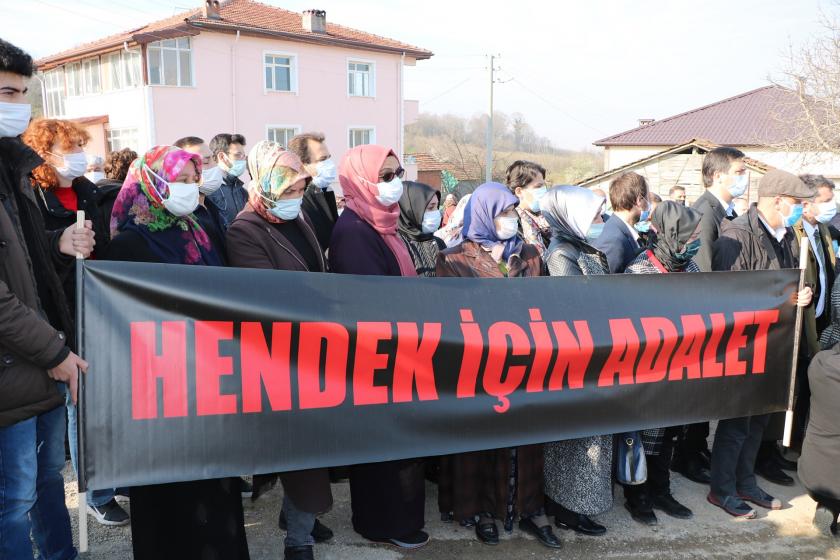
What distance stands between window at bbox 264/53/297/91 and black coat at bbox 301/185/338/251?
2313cm

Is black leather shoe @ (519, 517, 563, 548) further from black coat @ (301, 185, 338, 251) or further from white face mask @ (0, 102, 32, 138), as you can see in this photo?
white face mask @ (0, 102, 32, 138)

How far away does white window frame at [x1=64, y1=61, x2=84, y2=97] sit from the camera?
28.5m

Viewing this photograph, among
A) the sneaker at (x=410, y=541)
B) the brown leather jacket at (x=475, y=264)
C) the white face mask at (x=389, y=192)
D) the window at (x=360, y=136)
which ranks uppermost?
the window at (x=360, y=136)

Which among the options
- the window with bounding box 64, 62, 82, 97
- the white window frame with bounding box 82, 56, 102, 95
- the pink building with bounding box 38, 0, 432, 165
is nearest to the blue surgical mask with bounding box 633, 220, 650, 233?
the pink building with bounding box 38, 0, 432, 165

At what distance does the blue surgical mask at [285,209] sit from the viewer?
3.14 m

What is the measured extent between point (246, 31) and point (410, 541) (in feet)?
84.1

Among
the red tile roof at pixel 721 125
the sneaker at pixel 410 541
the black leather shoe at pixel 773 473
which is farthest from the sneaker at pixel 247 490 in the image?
the red tile roof at pixel 721 125

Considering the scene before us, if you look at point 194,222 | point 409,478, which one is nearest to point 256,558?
point 409,478

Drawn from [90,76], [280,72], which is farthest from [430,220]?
[90,76]

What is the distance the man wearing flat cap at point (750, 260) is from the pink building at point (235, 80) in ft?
75.1

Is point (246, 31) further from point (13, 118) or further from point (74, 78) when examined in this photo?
point (13, 118)

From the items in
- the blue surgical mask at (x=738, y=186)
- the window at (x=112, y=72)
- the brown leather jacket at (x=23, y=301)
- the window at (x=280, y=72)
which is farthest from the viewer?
the window at (x=280, y=72)

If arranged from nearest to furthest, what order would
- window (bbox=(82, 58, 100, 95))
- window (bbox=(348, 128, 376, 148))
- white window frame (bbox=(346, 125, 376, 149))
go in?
window (bbox=(82, 58, 100, 95)) < white window frame (bbox=(346, 125, 376, 149)) < window (bbox=(348, 128, 376, 148))

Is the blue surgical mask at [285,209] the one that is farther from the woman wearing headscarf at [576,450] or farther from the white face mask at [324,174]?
the white face mask at [324,174]
